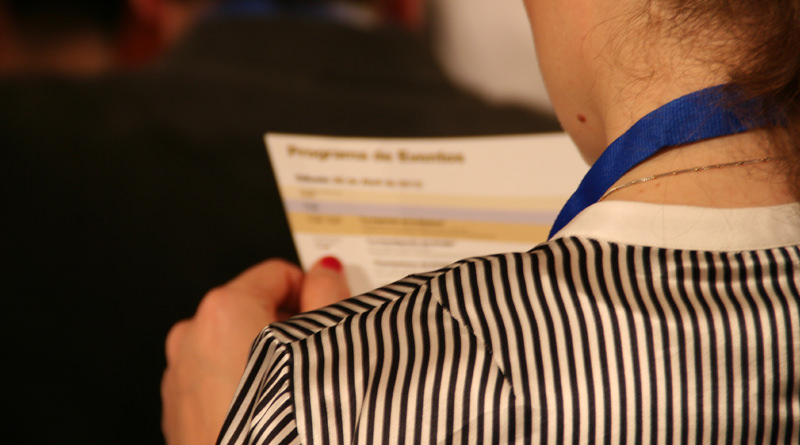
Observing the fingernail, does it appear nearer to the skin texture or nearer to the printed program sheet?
the printed program sheet

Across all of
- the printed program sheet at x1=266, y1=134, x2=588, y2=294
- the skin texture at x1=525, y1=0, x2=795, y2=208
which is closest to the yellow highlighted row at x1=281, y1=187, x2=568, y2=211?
the printed program sheet at x1=266, y1=134, x2=588, y2=294

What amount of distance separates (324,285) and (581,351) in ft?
0.79

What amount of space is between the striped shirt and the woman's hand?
10 centimetres

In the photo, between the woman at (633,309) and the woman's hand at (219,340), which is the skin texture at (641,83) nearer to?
the woman at (633,309)

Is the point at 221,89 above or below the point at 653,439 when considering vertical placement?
above

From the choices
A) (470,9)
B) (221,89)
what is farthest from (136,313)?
(470,9)

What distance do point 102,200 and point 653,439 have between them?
74 cm

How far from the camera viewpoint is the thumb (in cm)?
48

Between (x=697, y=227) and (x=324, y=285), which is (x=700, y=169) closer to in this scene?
(x=697, y=227)

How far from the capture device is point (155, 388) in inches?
28.6

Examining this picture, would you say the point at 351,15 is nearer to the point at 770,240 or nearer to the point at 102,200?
the point at 102,200

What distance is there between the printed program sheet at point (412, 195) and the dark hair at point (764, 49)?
22cm

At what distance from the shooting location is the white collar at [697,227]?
0.31 metres

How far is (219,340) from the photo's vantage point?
17.1 inches
